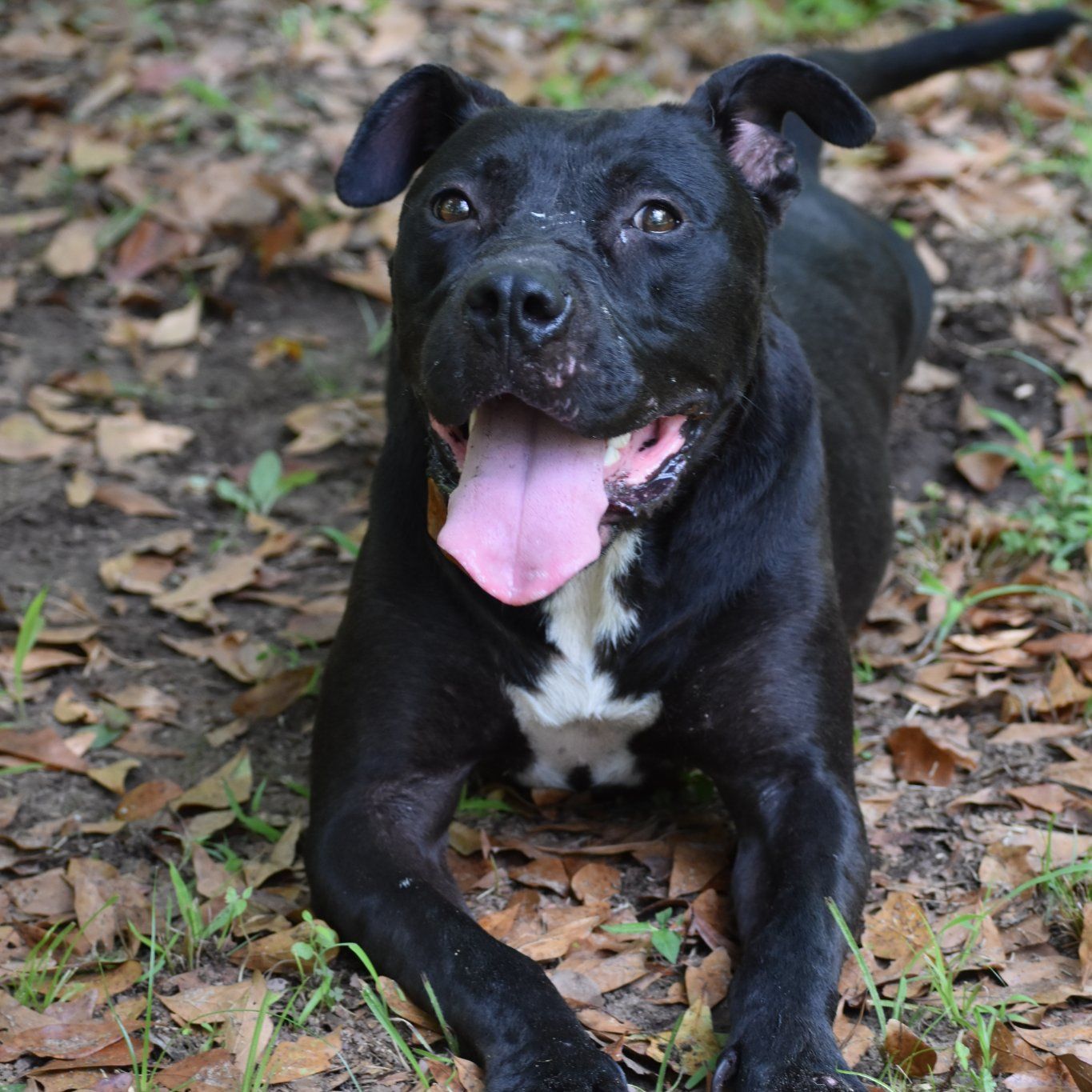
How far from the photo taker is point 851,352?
4.43 m

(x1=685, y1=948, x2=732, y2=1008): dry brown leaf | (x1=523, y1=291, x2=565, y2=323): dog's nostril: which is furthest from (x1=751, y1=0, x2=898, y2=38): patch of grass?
(x1=685, y1=948, x2=732, y2=1008): dry brown leaf

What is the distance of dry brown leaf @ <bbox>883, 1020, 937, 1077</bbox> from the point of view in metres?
2.76

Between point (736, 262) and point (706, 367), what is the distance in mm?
262

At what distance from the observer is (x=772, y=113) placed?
3.45 m

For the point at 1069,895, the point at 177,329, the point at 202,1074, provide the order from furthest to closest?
the point at 177,329
the point at 1069,895
the point at 202,1074

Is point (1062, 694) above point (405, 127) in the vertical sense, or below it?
below

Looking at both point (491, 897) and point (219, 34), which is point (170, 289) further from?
point (491, 897)

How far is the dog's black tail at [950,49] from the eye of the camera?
214 inches

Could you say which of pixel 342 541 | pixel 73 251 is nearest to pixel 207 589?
pixel 342 541

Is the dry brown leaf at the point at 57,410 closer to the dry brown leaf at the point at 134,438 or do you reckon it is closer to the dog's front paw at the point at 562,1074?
the dry brown leaf at the point at 134,438

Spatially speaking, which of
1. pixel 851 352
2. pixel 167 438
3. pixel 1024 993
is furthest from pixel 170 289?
pixel 1024 993

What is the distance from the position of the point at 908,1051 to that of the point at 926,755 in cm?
111

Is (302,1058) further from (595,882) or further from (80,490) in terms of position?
(80,490)

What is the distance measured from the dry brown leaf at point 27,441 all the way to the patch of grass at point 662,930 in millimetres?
2930
